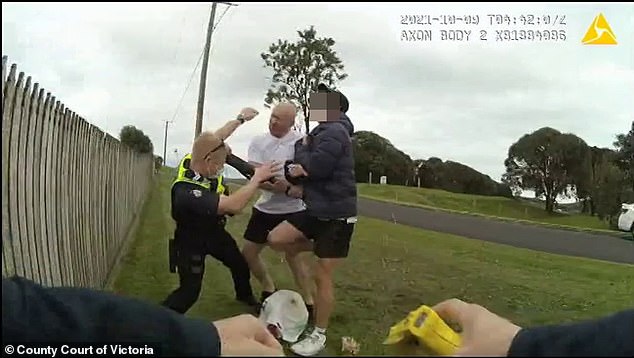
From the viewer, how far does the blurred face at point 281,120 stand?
1.94m

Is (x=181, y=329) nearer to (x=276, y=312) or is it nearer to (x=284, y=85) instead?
(x=276, y=312)

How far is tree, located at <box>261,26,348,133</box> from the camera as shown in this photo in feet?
6.16

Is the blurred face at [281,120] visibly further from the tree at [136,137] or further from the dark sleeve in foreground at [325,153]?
the tree at [136,137]

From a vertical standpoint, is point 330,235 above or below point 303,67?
below

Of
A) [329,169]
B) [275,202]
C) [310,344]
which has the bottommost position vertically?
[310,344]

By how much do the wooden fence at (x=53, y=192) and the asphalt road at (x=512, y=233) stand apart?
3.08 ft

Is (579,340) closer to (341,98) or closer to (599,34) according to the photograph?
(341,98)

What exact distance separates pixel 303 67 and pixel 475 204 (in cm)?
99

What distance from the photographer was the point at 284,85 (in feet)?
6.30

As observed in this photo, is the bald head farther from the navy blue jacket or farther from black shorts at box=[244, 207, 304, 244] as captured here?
black shorts at box=[244, 207, 304, 244]

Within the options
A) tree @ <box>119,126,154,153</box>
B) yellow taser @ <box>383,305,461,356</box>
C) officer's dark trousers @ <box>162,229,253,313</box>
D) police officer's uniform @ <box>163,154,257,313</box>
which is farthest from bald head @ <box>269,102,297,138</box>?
yellow taser @ <box>383,305,461,356</box>

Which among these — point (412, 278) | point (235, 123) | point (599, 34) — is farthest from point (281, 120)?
point (599, 34)

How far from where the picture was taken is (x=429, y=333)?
2.10 ft

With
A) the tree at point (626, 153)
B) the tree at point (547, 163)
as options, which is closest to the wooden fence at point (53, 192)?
the tree at point (547, 163)
